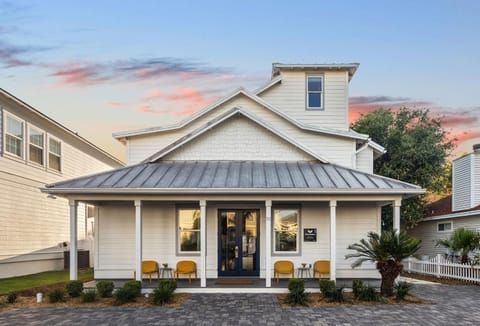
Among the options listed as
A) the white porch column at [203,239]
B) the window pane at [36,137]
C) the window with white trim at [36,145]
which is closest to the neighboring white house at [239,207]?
the white porch column at [203,239]

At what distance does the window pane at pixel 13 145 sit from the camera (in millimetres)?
15131

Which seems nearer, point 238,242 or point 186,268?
point 186,268

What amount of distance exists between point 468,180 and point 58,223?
68.2 feet

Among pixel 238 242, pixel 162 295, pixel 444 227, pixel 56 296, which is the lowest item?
pixel 56 296

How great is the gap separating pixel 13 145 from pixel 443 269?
731 inches

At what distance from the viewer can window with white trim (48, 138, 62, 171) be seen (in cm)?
1881

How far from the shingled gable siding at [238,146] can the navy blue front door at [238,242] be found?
82.6 inches

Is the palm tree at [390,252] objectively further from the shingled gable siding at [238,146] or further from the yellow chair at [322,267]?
the shingled gable siding at [238,146]

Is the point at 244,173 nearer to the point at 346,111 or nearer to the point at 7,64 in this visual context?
the point at 346,111

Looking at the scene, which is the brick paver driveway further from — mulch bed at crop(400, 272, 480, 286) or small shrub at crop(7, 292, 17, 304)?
mulch bed at crop(400, 272, 480, 286)

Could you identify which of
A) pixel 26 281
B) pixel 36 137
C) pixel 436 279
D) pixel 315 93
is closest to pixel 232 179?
pixel 315 93

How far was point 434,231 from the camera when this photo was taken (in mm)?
20375

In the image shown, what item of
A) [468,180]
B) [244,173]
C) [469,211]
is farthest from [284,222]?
[468,180]

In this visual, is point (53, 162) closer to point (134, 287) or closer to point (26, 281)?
point (26, 281)
